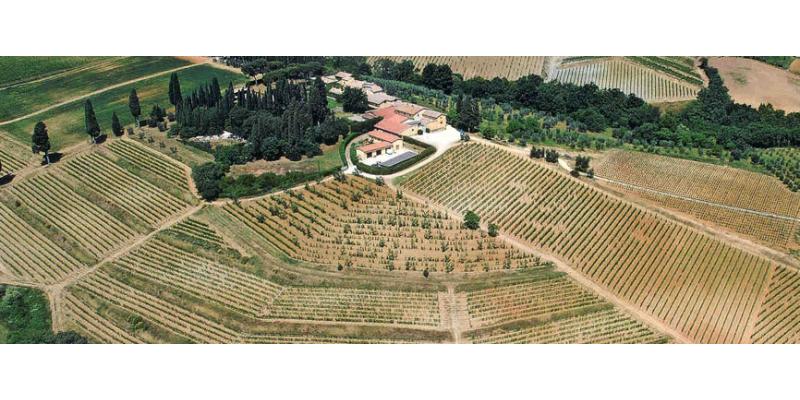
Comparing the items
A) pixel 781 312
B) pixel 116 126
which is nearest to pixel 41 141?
pixel 116 126

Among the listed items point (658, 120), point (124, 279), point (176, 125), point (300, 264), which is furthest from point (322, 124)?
point (658, 120)

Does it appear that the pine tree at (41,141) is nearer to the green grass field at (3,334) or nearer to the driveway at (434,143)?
the green grass field at (3,334)

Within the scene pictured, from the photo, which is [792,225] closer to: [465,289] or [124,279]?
[465,289]

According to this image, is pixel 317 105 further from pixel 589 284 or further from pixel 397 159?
pixel 589 284


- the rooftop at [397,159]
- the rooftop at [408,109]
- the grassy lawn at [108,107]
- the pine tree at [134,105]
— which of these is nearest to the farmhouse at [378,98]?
the rooftop at [408,109]

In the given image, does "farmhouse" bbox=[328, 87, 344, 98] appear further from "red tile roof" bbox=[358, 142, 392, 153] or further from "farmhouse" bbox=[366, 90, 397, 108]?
"red tile roof" bbox=[358, 142, 392, 153]
